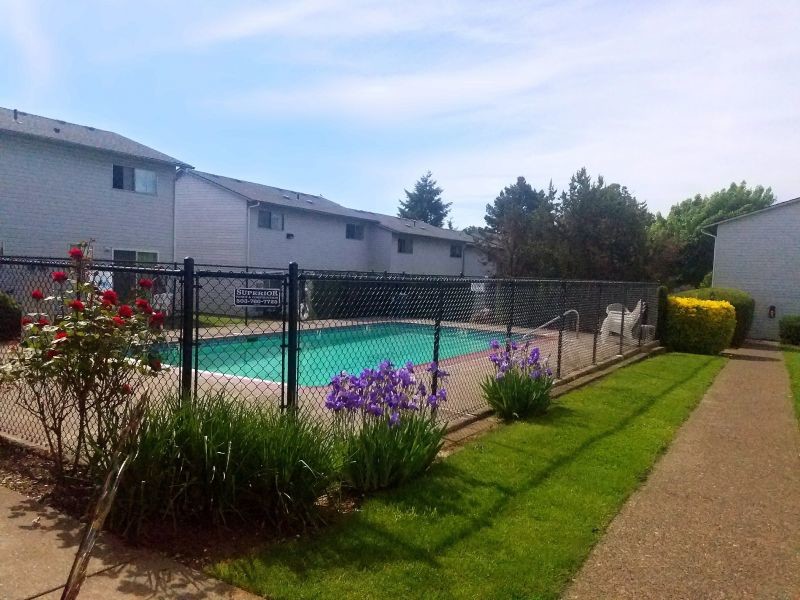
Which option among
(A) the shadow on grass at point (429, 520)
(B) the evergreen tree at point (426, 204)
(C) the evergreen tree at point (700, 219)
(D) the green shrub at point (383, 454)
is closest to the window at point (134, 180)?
(A) the shadow on grass at point (429, 520)

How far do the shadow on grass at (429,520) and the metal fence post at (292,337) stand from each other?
967 millimetres

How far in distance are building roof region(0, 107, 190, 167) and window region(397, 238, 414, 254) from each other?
13186mm

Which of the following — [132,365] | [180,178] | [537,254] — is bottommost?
[132,365]

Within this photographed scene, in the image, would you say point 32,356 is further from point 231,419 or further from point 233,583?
point 233,583

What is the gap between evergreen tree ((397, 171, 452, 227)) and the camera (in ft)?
225

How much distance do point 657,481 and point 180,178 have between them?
79.3ft

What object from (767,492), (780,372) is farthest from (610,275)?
(767,492)

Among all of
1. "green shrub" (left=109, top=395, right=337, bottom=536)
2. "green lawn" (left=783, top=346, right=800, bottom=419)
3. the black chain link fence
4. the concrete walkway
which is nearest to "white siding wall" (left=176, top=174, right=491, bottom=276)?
the black chain link fence

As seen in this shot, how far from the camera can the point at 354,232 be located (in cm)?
3030

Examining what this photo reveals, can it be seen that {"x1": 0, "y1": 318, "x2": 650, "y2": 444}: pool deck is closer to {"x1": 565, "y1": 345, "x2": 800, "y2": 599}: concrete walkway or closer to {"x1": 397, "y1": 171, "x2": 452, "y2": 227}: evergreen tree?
{"x1": 565, "y1": 345, "x2": 800, "y2": 599}: concrete walkway

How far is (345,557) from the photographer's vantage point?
336cm

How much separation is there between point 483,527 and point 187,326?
2352mm

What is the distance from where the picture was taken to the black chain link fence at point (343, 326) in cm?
454

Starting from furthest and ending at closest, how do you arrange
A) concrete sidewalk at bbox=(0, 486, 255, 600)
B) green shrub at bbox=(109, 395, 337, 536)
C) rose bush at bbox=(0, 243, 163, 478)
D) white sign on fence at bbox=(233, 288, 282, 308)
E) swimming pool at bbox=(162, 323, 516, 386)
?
swimming pool at bbox=(162, 323, 516, 386) < white sign on fence at bbox=(233, 288, 282, 308) < rose bush at bbox=(0, 243, 163, 478) < green shrub at bbox=(109, 395, 337, 536) < concrete sidewalk at bbox=(0, 486, 255, 600)
